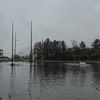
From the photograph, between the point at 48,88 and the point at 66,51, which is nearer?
the point at 48,88

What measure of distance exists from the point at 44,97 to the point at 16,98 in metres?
1.86

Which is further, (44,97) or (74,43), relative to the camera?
(74,43)

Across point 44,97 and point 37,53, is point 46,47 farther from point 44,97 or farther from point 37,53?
point 44,97

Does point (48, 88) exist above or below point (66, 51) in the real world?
below

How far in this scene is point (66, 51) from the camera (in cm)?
11031

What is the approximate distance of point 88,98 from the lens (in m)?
8.70

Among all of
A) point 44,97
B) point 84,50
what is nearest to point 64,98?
point 44,97

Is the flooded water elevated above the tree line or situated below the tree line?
below

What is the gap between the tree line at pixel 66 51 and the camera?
104 metres

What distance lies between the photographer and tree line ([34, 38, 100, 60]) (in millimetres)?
103950

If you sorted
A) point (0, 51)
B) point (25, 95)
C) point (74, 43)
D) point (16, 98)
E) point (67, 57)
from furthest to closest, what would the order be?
point (74, 43) < point (67, 57) < point (0, 51) < point (25, 95) < point (16, 98)

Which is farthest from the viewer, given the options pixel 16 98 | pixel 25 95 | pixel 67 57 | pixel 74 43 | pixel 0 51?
pixel 74 43

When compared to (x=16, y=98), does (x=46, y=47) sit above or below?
above

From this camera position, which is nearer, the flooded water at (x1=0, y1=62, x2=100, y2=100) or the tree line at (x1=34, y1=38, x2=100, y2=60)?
the flooded water at (x1=0, y1=62, x2=100, y2=100)
